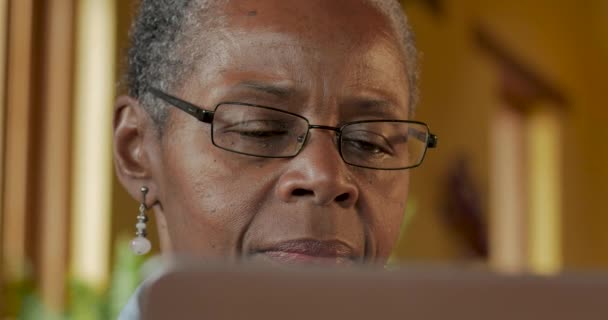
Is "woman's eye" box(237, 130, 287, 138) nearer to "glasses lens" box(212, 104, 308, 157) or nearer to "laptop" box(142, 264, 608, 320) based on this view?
"glasses lens" box(212, 104, 308, 157)

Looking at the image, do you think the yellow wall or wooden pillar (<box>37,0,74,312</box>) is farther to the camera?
the yellow wall

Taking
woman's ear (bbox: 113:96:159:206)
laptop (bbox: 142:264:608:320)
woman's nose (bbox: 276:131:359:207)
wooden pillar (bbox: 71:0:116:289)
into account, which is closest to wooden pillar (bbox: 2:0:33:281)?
wooden pillar (bbox: 71:0:116:289)

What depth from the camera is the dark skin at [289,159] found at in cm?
109

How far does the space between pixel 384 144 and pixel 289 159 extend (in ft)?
0.47

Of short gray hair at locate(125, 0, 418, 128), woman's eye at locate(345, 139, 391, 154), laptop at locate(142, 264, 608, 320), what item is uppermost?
short gray hair at locate(125, 0, 418, 128)

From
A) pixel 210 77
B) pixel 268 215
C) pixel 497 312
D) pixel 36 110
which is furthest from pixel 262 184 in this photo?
pixel 36 110

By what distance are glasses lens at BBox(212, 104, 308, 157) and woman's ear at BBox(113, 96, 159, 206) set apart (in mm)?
141

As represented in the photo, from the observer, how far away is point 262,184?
1105mm

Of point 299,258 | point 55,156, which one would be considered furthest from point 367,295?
point 55,156

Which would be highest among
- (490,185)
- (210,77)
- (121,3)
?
(121,3)

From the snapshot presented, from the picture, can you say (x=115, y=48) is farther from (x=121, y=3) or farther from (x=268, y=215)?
(x=268, y=215)

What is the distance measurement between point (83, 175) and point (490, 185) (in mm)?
3813

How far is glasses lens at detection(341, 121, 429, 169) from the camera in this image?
1147mm

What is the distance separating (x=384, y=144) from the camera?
119 cm
